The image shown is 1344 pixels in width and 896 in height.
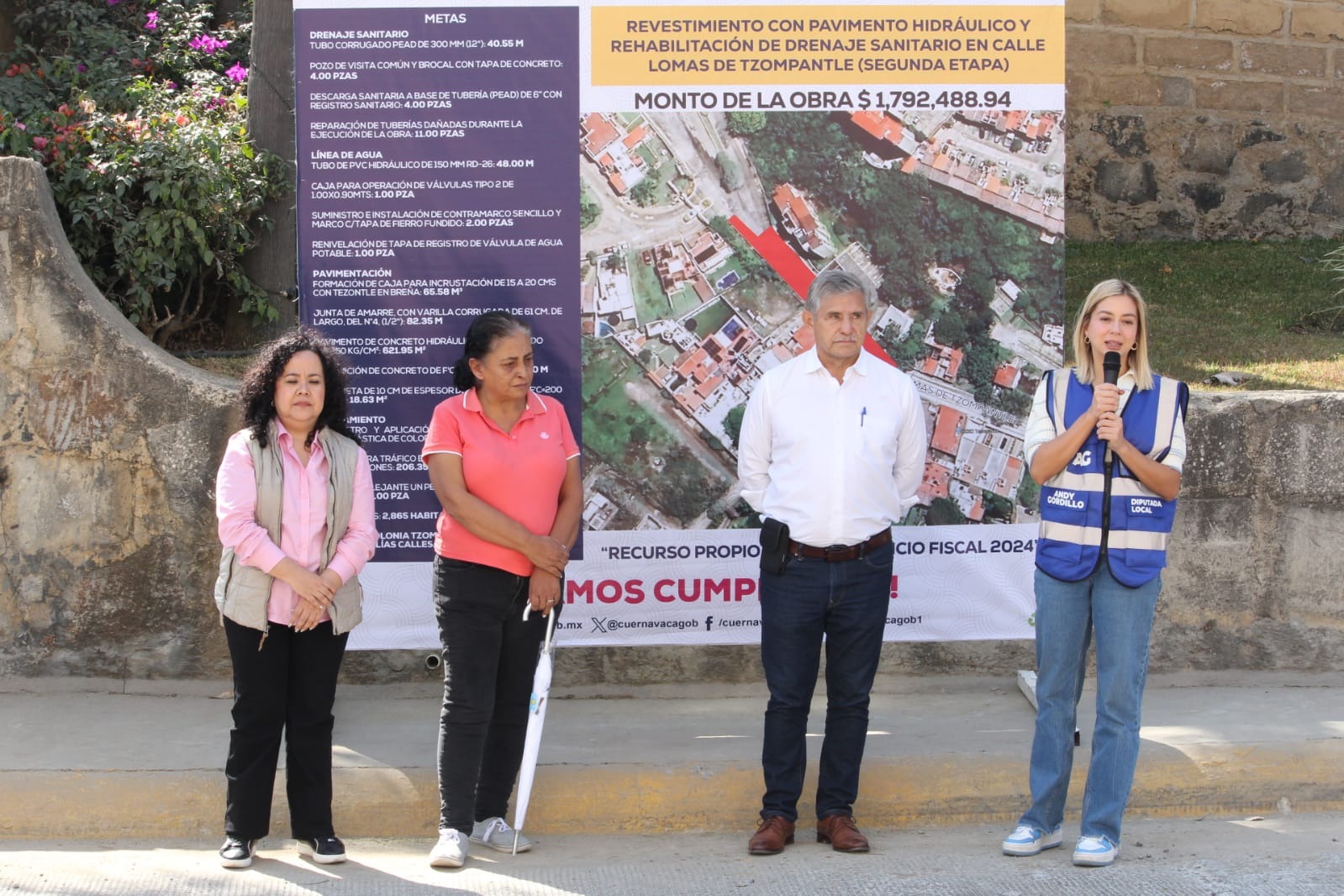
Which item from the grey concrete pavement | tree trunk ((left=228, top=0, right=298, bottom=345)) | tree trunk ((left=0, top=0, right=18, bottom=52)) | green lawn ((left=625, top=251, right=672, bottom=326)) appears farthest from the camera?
tree trunk ((left=0, top=0, right=18, bottom=52))

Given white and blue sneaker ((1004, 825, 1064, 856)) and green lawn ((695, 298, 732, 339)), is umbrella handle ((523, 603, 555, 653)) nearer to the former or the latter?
green lawn ((695, 298, 732, 339))

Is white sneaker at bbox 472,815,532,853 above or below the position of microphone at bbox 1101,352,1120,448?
below

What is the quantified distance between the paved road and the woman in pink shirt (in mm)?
197

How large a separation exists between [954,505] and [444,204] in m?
2.39

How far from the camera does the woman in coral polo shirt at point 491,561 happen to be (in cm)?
469

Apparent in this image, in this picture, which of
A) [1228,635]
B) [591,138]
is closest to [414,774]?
[591,138]

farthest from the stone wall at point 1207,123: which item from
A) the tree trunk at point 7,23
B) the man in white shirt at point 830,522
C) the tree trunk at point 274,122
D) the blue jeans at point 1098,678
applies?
the tree trunk at point 7,23

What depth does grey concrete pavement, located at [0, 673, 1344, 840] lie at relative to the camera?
5.10m

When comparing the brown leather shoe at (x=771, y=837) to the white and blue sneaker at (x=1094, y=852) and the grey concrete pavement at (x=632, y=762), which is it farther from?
the white and blue sneaker at (x=1094, y=852)

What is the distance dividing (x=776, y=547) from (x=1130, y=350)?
1324 millimetres

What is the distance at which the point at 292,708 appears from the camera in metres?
4.70

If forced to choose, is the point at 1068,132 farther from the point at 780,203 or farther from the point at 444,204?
the point at 444,204

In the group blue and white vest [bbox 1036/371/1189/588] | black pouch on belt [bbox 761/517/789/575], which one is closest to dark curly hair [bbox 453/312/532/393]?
black pouch on belt [bbox 761/517/789/575]

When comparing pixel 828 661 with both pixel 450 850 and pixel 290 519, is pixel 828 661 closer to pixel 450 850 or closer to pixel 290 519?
pixel 450 850
